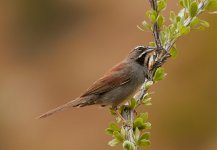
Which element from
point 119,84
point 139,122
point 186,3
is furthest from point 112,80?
point 139,122

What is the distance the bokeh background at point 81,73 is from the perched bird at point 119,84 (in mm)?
7026

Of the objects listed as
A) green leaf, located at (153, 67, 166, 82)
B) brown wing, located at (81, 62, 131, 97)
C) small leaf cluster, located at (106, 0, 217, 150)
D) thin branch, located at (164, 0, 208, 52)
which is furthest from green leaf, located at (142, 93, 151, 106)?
brown wing, located at (81, 62, 131, 97)

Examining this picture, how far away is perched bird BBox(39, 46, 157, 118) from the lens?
7.53 metres

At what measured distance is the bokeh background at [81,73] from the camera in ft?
49.7

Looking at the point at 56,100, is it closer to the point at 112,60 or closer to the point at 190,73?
the point at 112,60

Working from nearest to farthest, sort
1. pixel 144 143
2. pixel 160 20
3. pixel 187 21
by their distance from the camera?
1. pixel 144 143
2. pixel 160 20
3. pixel 187 21

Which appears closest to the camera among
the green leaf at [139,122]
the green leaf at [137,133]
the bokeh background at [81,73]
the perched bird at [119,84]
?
the green leaf at [137,133]

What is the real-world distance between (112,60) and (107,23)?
258cm

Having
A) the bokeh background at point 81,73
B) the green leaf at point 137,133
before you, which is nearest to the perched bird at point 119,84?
the green leaf at point 137,133

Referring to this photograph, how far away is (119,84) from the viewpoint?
7887 millimetres

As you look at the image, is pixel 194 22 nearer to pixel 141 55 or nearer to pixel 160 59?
pixel 160 59

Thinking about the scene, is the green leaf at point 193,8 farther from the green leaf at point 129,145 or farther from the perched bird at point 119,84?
the perched bird at point 119,84

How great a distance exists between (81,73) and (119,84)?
37.7 ft

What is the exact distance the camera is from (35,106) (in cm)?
1945
